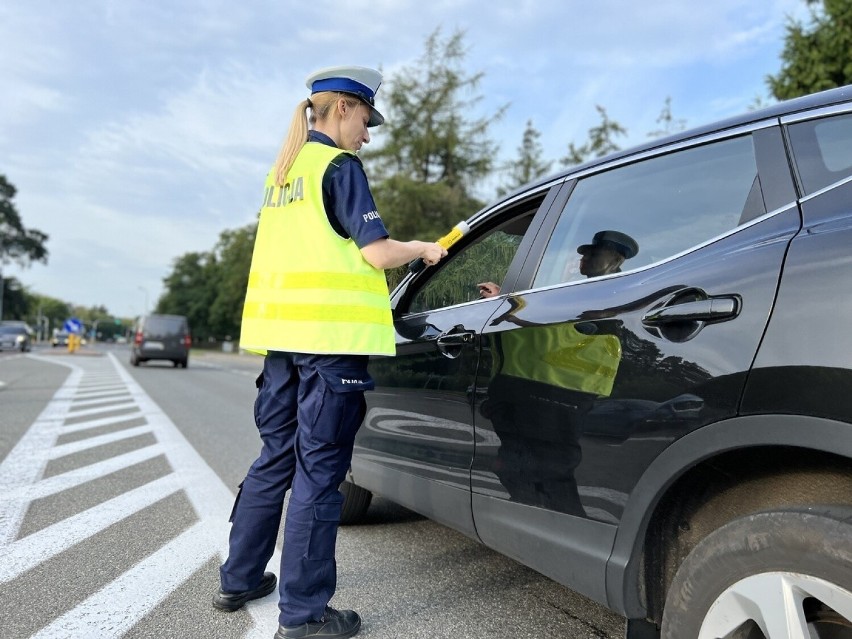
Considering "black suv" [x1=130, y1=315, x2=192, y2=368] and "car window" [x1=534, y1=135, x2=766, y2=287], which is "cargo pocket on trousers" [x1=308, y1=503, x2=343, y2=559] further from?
"black suv" [x1=130, y1=315, x2=192, y2=368]

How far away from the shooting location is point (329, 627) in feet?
7.38

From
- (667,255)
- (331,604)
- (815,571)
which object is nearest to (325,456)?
(331,604)

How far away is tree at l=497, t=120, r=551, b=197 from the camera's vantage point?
24.7 m

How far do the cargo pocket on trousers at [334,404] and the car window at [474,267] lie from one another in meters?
0.69

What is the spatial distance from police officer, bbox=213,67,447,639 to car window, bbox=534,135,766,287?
0.49 meters

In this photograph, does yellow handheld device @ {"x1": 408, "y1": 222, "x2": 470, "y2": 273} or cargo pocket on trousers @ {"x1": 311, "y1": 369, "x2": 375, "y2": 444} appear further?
yellow handheld device @ {"x1": 408, "y1": 222, "x2": 470, "y2": 273}

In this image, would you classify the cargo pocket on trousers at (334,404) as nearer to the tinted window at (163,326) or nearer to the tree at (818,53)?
the tree at (818,53)

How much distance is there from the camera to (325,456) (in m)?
2.24

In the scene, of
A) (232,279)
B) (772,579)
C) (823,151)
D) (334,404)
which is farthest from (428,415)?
(232,279)

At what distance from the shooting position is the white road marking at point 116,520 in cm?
248

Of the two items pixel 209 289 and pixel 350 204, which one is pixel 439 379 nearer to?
pixel 350 204

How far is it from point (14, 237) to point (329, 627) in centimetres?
7924

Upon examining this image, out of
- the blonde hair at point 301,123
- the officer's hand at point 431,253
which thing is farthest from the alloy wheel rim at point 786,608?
the blonde hair at point 301,123

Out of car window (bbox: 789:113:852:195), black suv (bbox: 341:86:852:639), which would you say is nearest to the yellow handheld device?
black suv (bbox: 341:86:852:639)
